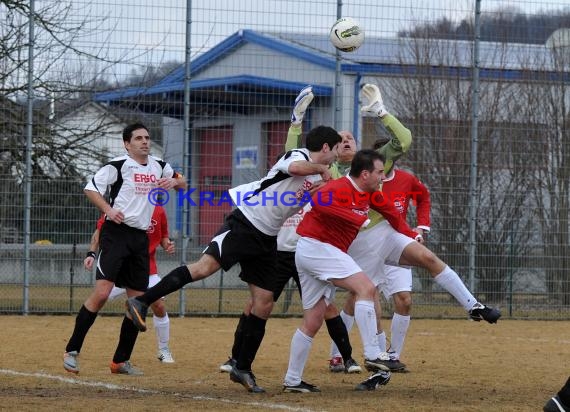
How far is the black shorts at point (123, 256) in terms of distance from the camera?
30.8 ft

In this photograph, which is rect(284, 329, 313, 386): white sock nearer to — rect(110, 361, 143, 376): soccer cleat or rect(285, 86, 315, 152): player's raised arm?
rect(110, 361, 143, 376): soccer cleat

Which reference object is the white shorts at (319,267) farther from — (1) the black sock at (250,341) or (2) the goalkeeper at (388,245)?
(2) the goalkeeper at (388,245)

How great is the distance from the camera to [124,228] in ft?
31.0

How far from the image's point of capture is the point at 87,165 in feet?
54.5

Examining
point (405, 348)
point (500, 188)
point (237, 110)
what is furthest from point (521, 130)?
point (405, 348)

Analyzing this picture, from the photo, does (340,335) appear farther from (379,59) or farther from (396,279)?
(379,59)

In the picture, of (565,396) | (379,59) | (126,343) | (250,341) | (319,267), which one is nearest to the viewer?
(565,396)

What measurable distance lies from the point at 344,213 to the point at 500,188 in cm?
928

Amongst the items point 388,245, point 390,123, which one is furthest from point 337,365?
point 390,123

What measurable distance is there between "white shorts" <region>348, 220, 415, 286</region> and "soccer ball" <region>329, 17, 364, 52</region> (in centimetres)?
275

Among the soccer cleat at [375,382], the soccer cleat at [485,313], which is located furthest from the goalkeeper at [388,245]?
the soccer cleat at [375,382]

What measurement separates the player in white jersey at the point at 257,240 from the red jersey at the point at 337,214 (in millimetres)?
156

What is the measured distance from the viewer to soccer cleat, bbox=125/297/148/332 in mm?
8258

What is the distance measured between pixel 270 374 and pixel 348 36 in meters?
3.76
